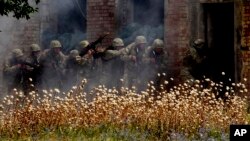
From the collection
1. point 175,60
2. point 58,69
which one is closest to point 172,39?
point 175,60

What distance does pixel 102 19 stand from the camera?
16.8 meters

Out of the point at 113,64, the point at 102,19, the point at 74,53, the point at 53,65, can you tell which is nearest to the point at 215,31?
the point at 113,64

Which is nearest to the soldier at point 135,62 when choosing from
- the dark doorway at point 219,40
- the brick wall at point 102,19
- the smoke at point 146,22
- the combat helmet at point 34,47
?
the smoke at point 146,22

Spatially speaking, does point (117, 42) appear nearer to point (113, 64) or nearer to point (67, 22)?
point (113, 64)

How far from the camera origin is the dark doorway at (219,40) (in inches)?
607

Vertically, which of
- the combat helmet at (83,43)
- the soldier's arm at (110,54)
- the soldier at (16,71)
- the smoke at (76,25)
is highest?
the smoke at (76,25)

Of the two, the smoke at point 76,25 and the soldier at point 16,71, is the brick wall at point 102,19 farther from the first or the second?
the soldier at point 16,71

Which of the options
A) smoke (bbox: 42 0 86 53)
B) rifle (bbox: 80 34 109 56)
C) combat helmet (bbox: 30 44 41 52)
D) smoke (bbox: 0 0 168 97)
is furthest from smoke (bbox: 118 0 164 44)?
combat helmet (bbox: 30 44 41 52)

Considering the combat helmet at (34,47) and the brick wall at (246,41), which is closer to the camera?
the brick wall at (246,41)

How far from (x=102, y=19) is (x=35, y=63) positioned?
2020 mm

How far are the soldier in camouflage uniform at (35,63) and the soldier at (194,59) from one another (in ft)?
12.1

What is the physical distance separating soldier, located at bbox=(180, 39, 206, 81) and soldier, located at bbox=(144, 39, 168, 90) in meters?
0.52

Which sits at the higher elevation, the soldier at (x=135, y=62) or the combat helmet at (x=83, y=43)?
the combat helmet at (x=83, y=43)

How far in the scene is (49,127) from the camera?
35.3 feet
